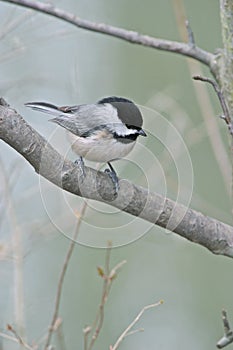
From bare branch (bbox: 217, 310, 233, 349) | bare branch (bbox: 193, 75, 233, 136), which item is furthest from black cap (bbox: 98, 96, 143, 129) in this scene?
bare branch (bbox: 217, 310, 233, 349)

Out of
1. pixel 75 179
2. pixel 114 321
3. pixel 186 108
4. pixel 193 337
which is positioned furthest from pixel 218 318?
pixel 75 179

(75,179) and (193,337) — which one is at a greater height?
(75,179)

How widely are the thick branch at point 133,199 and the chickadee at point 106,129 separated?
92mm

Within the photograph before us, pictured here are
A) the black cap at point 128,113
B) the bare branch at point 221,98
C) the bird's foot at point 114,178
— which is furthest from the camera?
the black cap at point 128,113

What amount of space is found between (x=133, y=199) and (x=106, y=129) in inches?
10.2

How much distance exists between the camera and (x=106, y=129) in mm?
1909

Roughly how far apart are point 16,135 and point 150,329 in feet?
8.19

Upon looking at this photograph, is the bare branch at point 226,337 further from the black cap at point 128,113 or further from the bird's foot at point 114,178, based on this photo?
the black cap at point 128,113

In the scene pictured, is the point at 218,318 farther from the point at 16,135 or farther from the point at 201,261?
the point at 16,135

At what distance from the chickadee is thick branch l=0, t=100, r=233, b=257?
0.30 feet

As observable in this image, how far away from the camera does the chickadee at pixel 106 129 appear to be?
6.16 feet

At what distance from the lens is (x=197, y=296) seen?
3998 millimetres

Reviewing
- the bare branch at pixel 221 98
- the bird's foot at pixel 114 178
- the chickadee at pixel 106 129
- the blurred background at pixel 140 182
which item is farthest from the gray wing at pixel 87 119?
the bare branch at pixel 221 98

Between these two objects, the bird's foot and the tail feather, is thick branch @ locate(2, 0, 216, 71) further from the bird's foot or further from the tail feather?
the bird's foot
